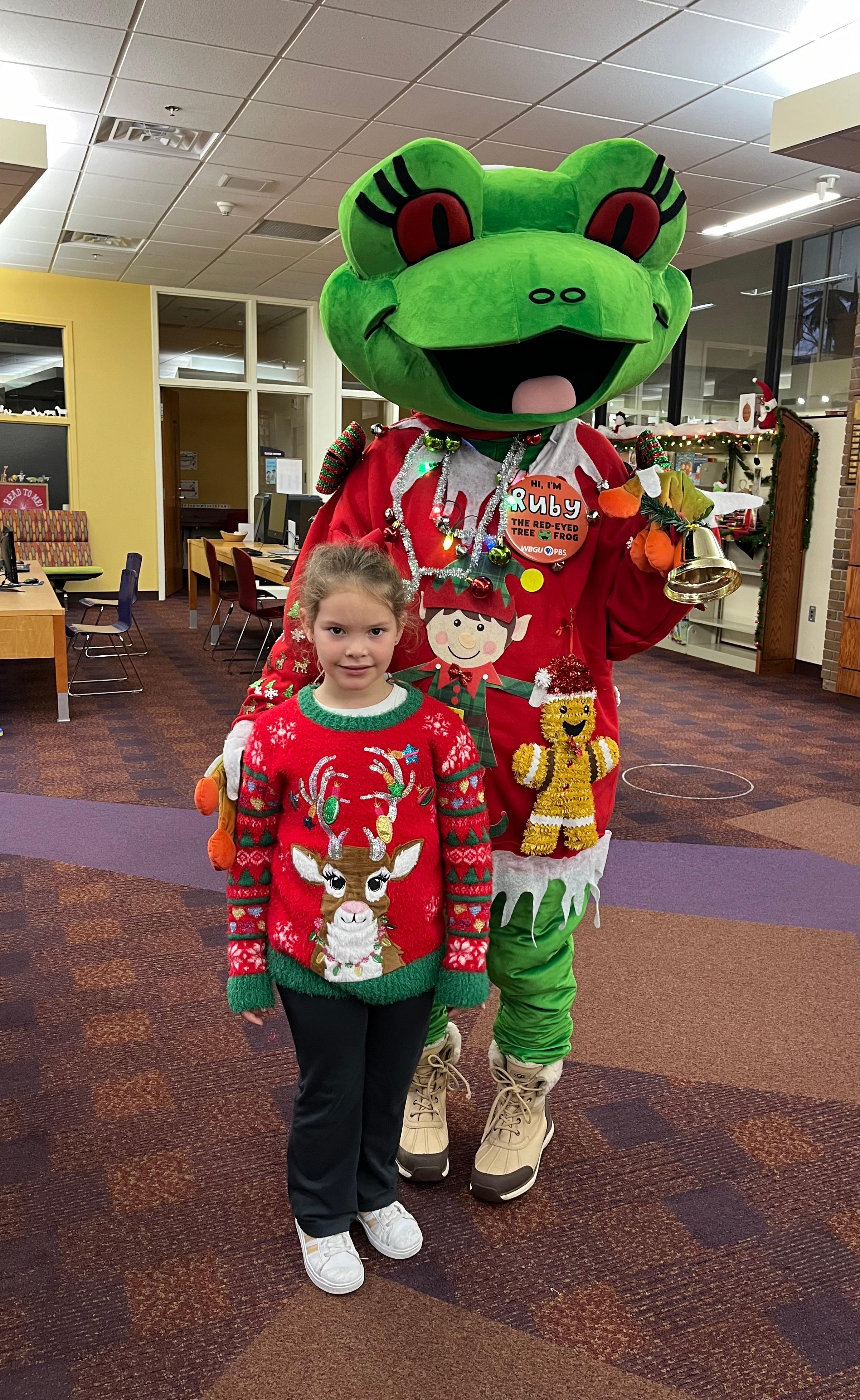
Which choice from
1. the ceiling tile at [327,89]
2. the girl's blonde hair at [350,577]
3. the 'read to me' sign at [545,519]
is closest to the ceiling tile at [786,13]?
the ceiling tile at [327,89]

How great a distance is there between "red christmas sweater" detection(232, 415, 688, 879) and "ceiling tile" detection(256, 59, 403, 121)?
4372 mm

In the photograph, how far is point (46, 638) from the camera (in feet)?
17.9

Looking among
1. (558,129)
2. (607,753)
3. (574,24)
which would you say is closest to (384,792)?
(607,753)

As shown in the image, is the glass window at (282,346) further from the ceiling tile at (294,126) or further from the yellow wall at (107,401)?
the ceiling tile at (294,126)

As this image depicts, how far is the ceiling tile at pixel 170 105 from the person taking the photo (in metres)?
5.46

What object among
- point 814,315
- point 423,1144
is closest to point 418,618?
point 423,1144

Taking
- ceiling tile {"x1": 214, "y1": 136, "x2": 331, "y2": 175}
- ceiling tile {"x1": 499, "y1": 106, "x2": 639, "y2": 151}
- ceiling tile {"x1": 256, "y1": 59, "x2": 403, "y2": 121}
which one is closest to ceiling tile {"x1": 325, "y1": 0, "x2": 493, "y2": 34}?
ceiling tile {"x1": 256, "y1": 59, "x2": 403, "y2": 121}

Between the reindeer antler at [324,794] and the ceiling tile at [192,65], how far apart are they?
4768 mm

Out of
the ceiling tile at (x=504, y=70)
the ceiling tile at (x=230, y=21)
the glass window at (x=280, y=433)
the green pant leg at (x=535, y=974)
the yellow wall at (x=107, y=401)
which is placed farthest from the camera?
the glass window at (x=280, y=433)

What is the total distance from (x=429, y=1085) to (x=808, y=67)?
5.20 meters

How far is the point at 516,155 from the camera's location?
6.30 metres

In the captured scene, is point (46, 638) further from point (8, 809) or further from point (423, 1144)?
point (423, 1144)

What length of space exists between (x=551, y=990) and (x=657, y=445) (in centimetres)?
97

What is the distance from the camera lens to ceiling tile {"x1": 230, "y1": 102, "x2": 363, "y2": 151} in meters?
5.70
